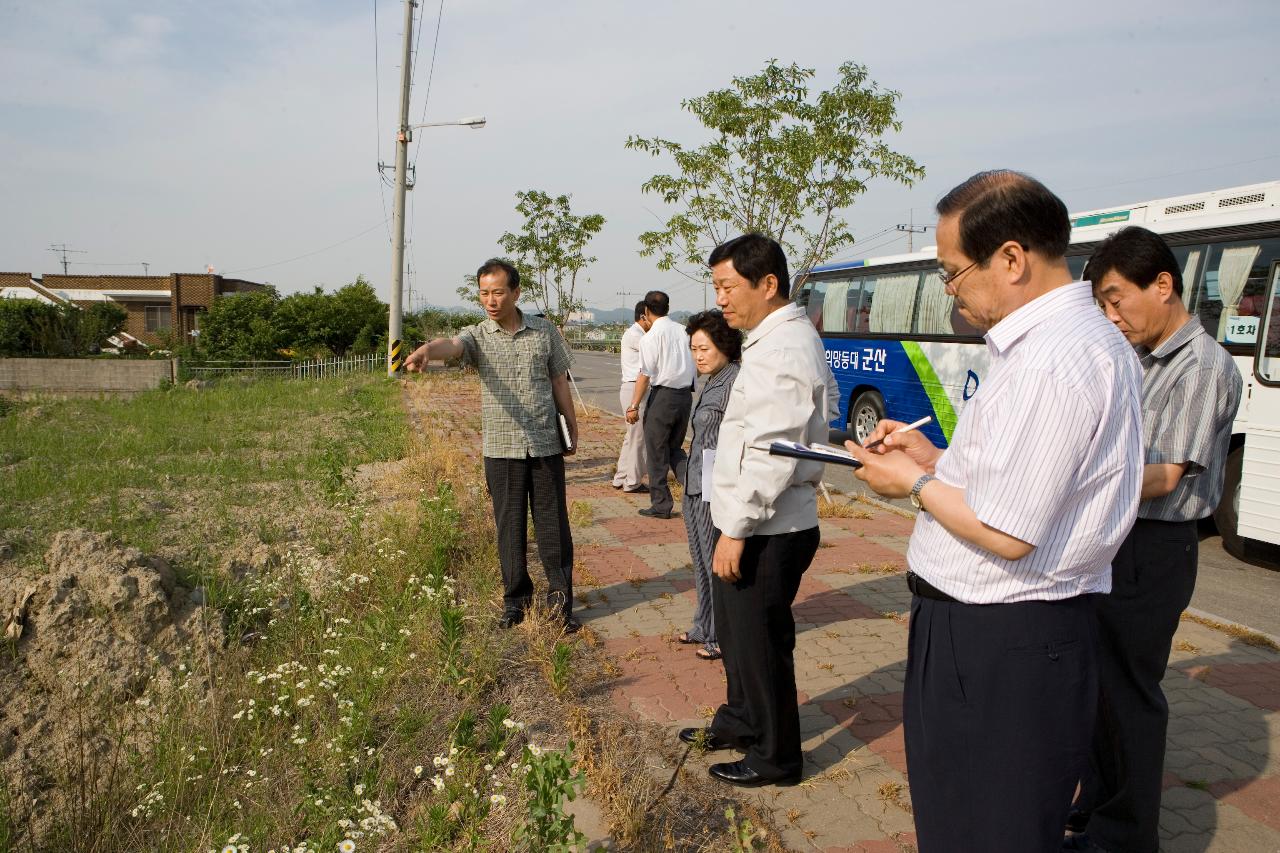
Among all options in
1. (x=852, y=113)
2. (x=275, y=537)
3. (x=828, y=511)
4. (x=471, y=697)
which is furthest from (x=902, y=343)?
(x=471, y=697)

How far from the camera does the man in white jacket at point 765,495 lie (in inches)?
112

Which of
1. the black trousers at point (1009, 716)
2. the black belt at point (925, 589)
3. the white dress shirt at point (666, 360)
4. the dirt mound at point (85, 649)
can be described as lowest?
the dirt mound at point (85, 649)

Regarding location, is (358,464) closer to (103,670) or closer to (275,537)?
(275,537)

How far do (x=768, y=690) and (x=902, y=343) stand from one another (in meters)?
10.1

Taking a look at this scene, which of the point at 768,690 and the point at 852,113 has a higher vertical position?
the point at 852,113

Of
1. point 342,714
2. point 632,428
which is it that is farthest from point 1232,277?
point 342,714

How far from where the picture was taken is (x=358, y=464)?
34.1ft

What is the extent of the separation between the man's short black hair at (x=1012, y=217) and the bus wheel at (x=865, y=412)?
11.4 m

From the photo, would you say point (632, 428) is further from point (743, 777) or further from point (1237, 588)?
point (743, 777)

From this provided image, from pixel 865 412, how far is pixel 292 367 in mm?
20726

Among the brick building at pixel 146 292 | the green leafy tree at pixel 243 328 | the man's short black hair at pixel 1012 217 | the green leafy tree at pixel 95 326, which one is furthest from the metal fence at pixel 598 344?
the man's short black hair at pixel 1012 217

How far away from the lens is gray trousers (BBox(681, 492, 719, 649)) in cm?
408

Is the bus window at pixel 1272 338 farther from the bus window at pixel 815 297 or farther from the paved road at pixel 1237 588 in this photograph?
the bus window at pixel 815 297

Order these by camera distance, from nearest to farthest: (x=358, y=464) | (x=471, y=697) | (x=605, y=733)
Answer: (x=605, y=733) → (x=471, y=697) → (x=358, y=464)
